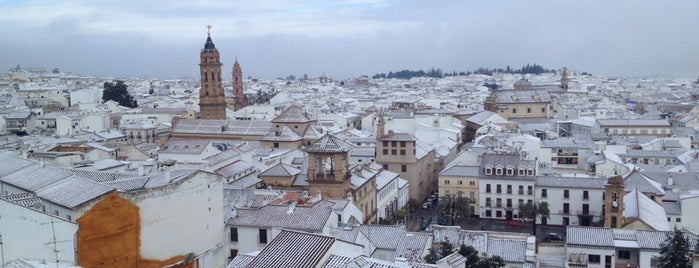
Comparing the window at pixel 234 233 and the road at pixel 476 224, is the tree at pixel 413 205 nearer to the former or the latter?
the road at pixel 476 224

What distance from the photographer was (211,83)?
5759 centimetres

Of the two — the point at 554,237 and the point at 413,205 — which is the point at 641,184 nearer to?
the point at 554,237

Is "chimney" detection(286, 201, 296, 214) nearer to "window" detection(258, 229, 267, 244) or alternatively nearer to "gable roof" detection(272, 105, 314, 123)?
"window" detection(258, 229, 267, 244)

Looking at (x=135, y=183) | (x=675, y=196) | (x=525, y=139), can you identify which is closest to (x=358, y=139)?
(x=525, y=139)

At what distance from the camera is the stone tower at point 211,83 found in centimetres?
5706

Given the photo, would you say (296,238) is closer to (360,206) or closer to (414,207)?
(360,206)

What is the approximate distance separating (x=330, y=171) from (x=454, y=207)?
9788 millimetres

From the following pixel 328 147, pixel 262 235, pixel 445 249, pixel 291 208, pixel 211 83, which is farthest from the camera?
pixel 211 83

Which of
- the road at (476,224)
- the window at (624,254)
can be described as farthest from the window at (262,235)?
the road at (476,224)

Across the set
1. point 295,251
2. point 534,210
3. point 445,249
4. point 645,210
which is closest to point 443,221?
point 534,210

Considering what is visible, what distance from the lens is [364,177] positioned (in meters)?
33.0

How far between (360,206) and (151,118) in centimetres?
3778

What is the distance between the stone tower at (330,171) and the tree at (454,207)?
8854 mm

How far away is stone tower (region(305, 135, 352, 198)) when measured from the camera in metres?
29.9
